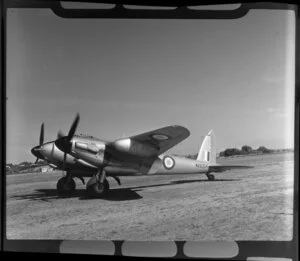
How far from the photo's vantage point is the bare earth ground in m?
2.46

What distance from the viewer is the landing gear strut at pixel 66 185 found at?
2.53 metres

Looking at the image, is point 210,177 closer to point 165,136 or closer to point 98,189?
point 165,136

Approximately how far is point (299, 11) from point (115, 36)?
1.14 meters

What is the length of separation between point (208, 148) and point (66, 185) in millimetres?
933

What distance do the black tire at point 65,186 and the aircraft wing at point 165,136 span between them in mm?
489

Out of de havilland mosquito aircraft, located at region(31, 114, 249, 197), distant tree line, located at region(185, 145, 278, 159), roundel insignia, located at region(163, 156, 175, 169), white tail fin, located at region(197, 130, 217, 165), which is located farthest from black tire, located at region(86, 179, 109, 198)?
distant tree line, located at region(185, 145, 278, 159)

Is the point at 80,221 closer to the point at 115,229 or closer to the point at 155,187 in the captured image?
the point at 115,229

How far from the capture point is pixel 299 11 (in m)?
2.43

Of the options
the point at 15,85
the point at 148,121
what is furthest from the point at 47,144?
the point at 148,121

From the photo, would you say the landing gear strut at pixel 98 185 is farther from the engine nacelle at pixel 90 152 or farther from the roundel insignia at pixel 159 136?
the roundel insignia at pixel 159 136

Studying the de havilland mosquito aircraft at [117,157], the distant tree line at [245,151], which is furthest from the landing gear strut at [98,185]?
the distant tree line at [245,151]

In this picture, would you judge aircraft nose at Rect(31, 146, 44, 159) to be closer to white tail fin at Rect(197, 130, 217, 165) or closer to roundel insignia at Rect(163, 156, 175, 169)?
roundel insignia at Rect(163, 156, 175, 169)

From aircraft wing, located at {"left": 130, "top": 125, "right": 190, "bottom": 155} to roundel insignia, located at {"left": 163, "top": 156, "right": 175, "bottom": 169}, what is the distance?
0.11 m

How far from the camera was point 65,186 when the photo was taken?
100 inches
